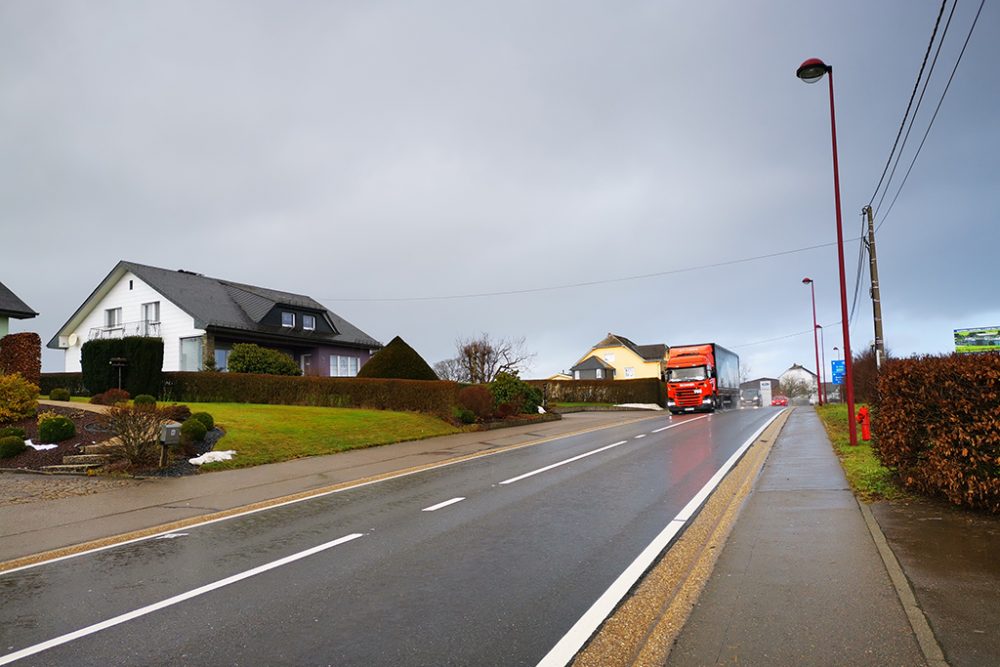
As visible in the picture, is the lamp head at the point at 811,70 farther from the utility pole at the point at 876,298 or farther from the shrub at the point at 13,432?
the shrub at the point at 13,432

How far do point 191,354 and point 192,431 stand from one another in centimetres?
2197

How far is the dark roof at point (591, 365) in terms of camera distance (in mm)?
87312

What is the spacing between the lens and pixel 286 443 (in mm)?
17031

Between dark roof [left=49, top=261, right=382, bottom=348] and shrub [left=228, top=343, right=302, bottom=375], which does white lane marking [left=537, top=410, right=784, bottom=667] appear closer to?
shrub [left=228, top=343, right=302, bottom=375]

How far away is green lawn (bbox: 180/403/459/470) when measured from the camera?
52.0 feet

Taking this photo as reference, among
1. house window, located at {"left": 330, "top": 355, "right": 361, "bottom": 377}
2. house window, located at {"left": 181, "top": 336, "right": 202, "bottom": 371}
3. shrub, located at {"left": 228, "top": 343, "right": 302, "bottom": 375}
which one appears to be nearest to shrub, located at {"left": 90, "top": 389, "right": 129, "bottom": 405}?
shrub, located at {"left": 228, "top": 343, "right": 302, "bottom": 375}

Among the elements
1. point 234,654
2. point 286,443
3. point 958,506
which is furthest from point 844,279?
point 234,654

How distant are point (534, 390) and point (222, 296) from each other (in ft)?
68.2

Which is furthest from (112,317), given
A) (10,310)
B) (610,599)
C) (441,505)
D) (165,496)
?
(610,599)

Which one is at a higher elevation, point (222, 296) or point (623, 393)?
point (222, 296)

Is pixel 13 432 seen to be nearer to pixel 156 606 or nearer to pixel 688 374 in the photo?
pixel 156 606

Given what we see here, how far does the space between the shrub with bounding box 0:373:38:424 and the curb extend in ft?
64.8

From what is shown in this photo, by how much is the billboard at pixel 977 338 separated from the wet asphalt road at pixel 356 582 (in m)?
Result: 43.6

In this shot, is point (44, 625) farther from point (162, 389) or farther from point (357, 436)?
point (162, 389)
